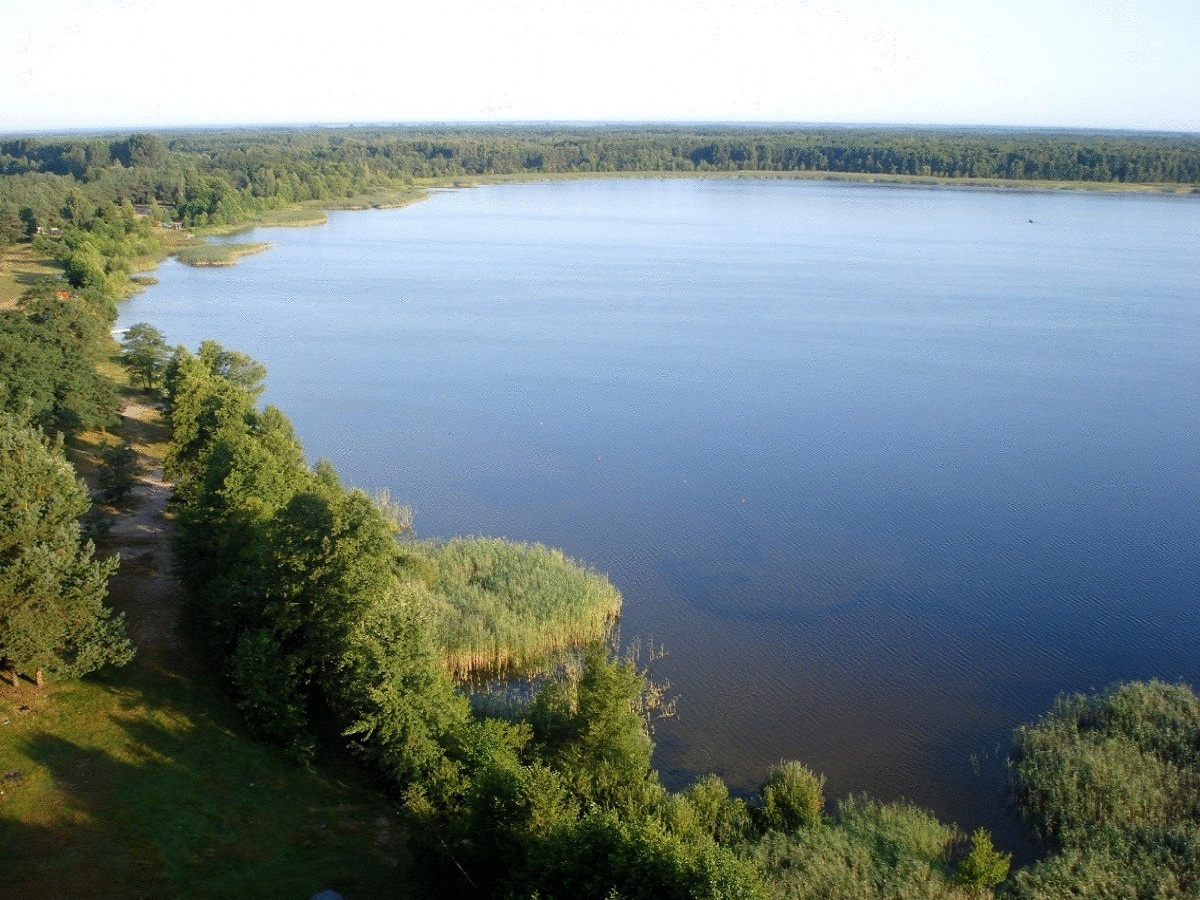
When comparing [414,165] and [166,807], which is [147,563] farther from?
[414,165]

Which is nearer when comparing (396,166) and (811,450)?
(811,450)

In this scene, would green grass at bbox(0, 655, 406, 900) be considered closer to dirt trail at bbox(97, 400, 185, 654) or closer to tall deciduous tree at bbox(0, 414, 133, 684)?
tall deciduous tree at bbox(0, 414, 133, 684)

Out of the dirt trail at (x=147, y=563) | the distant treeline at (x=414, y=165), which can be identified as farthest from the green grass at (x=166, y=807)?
the distant treeline at (x=414, y=165)

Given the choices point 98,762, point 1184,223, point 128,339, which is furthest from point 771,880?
point 1184,223

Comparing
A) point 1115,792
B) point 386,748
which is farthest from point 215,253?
point 1115,792

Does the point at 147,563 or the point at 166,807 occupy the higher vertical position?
the point at 147,563

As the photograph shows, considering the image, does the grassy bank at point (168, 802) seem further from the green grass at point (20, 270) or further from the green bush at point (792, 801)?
the green grass at point (20, 270)

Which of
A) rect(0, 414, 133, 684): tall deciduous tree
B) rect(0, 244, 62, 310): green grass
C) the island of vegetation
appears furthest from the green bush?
rect(0, 244, 62, 310): green grass
